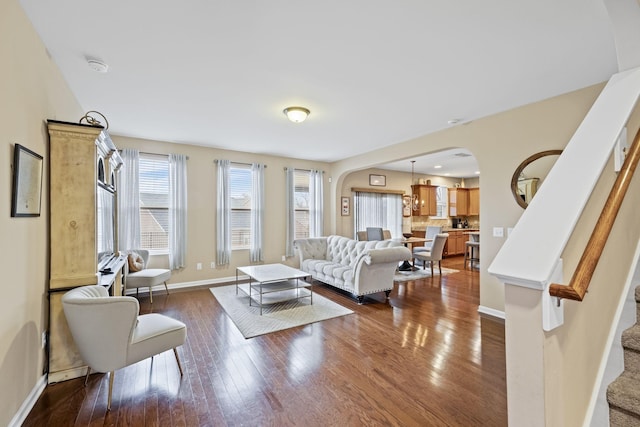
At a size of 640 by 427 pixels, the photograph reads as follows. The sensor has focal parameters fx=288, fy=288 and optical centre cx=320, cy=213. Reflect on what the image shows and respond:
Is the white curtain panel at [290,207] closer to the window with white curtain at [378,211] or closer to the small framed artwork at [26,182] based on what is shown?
the window with white curtain at [378,211]

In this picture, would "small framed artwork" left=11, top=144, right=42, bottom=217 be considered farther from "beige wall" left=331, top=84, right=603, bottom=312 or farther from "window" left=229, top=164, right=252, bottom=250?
"beige wall" left=331, top=84, right=603, bottom=312

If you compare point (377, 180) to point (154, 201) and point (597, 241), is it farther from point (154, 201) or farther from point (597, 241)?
point (597, 241)

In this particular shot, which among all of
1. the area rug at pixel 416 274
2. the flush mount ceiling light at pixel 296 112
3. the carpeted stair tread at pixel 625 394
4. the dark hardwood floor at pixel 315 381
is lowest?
the dark hardwood floor at pixel 315 381

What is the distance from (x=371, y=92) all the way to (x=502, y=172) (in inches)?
77.8

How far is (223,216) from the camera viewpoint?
5586 mm

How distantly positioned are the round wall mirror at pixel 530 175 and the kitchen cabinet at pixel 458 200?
20.6ft

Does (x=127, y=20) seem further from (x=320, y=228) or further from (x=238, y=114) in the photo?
(x=320, y=228)

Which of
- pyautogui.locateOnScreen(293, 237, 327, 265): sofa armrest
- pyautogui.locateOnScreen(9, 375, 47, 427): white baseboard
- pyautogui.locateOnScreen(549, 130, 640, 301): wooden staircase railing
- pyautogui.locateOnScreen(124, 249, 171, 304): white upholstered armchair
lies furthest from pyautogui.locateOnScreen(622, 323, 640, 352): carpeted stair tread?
pyautogui.locateOnScreen(124, 249, 171, 304): white upholstered armchair

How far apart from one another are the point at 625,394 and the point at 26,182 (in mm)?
3497

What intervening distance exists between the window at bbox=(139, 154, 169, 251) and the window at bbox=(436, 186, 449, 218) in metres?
7.67

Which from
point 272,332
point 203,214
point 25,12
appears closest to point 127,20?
point 25,12

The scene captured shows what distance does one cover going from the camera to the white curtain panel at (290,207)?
632 centimetres

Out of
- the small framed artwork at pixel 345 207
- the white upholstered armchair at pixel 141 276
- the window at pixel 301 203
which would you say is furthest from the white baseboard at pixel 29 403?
the small framed artwork at pixel 345 207

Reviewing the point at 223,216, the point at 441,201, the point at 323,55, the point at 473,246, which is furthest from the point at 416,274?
the point at 323,55
